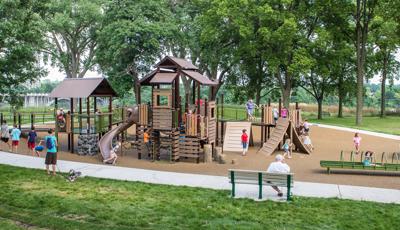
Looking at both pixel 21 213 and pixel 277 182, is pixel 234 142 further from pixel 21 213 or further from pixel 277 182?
pixel 21 213

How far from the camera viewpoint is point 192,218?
33.7 ft

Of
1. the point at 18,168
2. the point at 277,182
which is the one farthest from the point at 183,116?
the point at 277,182

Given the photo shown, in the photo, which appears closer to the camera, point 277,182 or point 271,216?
point 271,216

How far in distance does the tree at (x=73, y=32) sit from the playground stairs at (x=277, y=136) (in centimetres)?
3068

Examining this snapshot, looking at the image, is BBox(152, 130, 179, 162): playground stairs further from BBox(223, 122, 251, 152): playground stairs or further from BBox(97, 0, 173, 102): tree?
BBox(97, 0, 173, 102): tree

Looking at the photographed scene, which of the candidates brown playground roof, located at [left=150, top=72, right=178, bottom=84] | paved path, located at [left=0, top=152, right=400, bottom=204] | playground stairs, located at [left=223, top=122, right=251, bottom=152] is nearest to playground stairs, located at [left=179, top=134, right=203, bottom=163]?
brown playground roof, located at [left=150, top=72, right=178, bottom=84]

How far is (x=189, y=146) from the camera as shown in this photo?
20.6 metres

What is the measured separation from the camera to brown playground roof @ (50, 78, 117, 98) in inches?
917

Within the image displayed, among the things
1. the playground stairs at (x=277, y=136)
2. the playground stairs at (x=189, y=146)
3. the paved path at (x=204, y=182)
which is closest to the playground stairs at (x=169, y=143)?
the playground stairs at (x=189, y=146)

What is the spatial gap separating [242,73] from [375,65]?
1674cm

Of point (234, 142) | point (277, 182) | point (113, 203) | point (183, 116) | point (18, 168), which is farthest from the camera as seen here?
point (234, 142)

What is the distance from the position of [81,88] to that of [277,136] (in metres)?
11.9

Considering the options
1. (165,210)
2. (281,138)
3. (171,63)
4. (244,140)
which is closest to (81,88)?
(171,63)

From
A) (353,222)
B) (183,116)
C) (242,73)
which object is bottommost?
(353,222)
